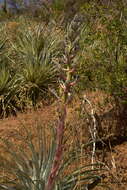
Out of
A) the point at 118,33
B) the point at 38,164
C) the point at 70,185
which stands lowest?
the point at 70,185

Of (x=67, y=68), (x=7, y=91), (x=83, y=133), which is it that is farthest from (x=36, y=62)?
(x=67, y=68)

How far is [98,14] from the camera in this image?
5219 millimetres

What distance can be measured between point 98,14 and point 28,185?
2.76 metres

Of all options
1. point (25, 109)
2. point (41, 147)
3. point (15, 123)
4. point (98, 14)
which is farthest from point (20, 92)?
point (41, 147)

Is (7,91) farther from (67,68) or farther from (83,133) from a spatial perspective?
(67,68)

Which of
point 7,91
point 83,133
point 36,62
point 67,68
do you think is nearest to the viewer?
point 67,68

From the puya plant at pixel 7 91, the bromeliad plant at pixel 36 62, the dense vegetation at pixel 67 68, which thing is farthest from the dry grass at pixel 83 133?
the bromeliad plant at pixel 36 62

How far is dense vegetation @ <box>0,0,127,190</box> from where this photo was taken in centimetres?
282

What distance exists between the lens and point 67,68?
193 cm

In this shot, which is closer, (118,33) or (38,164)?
(38,164)

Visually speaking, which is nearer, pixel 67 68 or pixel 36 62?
pixel 67 68

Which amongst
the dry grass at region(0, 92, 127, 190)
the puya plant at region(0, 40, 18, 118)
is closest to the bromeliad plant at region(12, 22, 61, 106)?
the puya plant at region(0, 40, 18, 118)

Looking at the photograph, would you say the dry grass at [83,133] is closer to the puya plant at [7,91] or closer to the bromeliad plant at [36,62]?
the puya plant at [7,91]

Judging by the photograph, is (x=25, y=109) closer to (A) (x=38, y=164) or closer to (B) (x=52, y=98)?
(B) (x=52, y=98)
